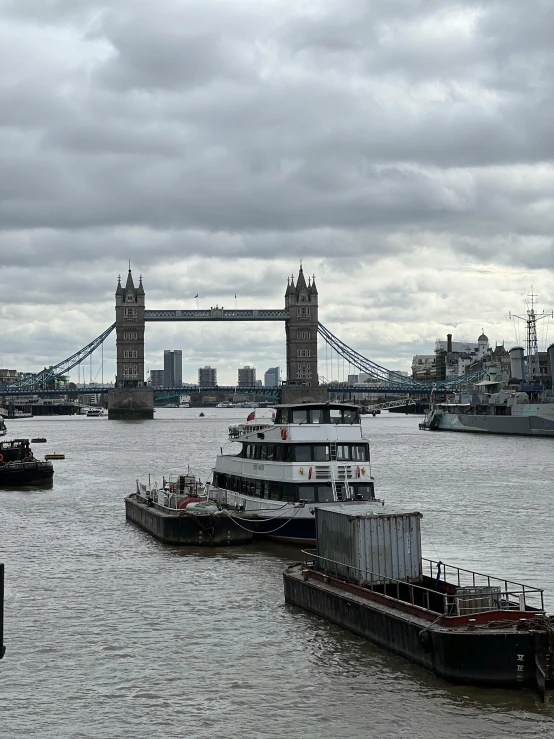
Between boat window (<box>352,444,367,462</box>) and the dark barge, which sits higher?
boat window (<box>352,444,367,462</box>)

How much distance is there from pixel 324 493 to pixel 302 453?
1.52m

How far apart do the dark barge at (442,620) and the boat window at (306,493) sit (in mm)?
8755

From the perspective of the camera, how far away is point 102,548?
35.0 m

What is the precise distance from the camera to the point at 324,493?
110 feet

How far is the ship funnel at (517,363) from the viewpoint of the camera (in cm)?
14375

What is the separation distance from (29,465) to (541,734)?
45021 mm

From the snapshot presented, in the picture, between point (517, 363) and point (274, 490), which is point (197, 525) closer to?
point (274, 490)

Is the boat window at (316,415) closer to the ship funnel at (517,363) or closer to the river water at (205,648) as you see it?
the river water at (205,648)

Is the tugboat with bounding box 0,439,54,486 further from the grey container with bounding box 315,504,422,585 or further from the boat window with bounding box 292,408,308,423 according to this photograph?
the grey container with bounding box 315,504,422,585

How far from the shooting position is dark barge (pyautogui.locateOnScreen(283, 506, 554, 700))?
17.8m

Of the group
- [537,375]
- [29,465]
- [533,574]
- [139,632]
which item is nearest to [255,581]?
[139,632]

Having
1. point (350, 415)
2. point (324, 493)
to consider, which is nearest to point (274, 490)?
point (324, 493)

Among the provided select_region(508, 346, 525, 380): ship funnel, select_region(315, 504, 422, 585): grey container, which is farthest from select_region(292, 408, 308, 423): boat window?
select_region(508, 346, 525, 380): ship funnel

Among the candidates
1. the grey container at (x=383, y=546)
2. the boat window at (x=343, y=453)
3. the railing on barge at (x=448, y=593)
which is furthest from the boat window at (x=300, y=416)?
the grey container at (x=383, y=546)
